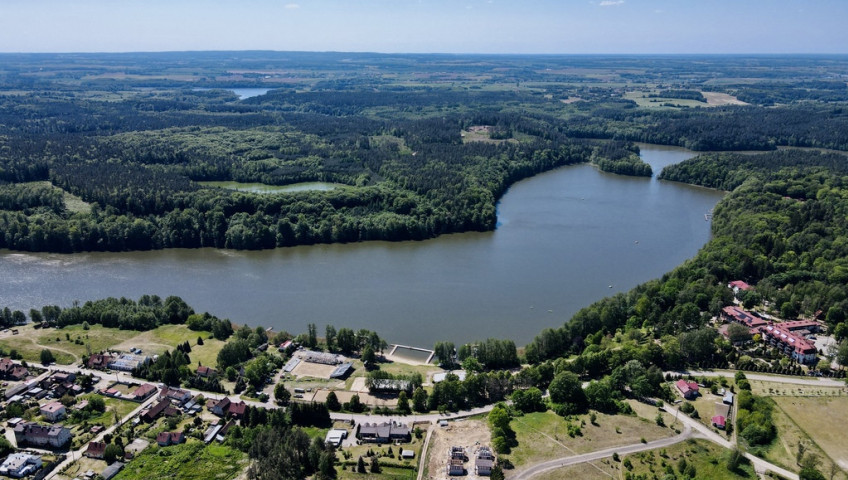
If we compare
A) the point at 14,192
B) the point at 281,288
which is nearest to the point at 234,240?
the point at 281,288

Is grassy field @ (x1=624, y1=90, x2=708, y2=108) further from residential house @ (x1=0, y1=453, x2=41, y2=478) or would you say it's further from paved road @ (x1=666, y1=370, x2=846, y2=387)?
residential house @ (x1=0, y1=453, x2=41, y2=478)

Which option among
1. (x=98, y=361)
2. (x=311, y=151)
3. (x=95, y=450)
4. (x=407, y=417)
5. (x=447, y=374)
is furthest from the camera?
(x=311, y=151)

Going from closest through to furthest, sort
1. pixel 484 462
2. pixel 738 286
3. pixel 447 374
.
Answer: pixel 484 462, pixel 447 374, pixel 738 286

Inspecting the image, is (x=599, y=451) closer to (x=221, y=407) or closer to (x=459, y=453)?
(x=459, y=453)

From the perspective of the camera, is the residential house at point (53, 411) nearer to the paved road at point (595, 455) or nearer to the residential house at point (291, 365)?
the residential house at point (291, 365)

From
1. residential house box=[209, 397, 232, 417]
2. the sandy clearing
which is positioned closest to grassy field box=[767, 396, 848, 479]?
the sandy clearing

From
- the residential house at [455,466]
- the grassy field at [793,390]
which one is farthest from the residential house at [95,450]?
the grassy field at [793,390]

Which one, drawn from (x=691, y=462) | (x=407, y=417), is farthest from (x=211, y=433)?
(x=691, y=462)
